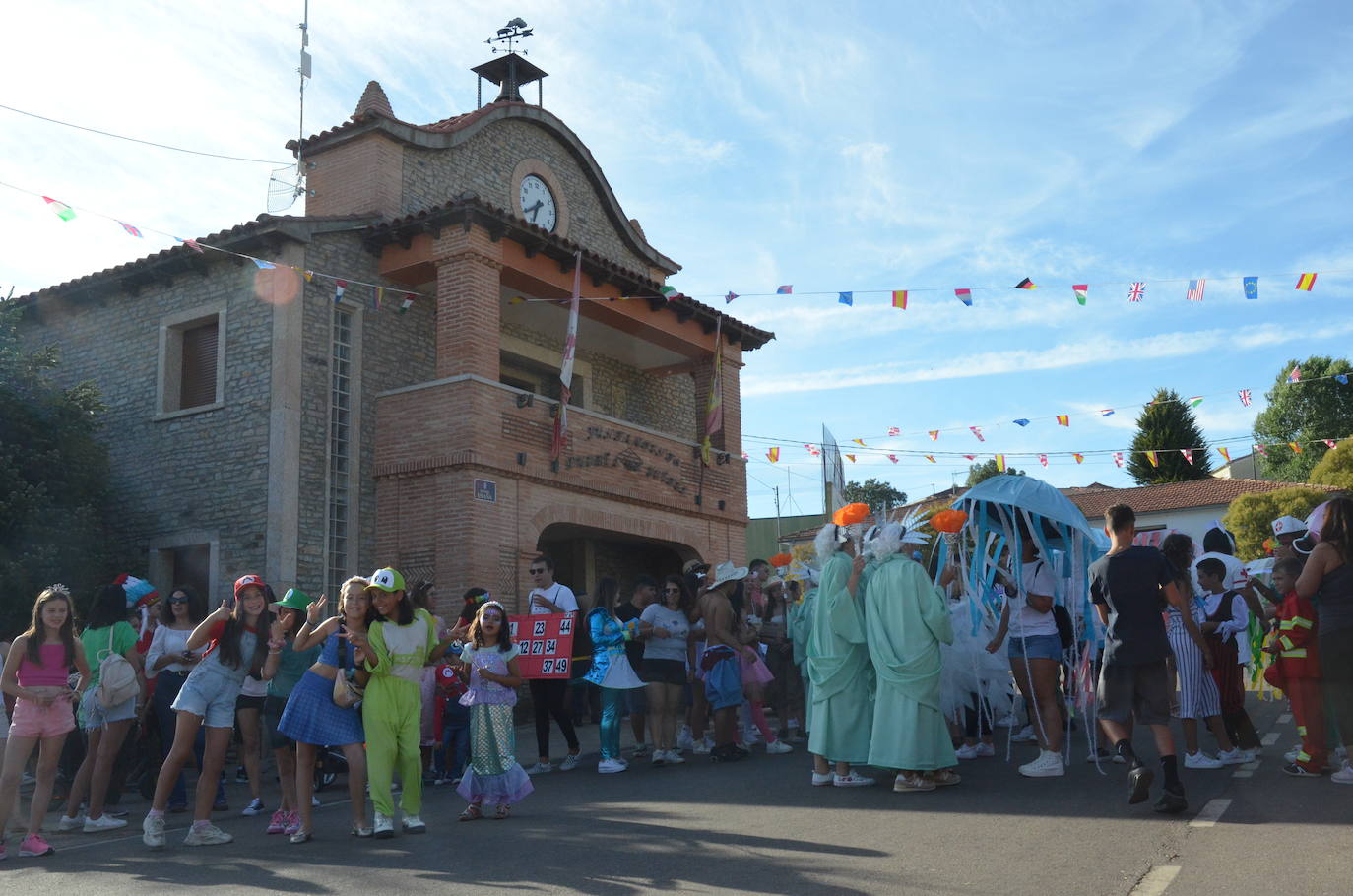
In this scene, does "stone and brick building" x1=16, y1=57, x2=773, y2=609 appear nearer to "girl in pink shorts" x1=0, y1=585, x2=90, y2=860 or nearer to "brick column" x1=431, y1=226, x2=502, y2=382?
"brick column" x1=431, y1=226, x2=502, y2=382

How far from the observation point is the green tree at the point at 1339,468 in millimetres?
33500

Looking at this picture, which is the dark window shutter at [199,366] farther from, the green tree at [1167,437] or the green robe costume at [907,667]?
the green tree at [1167,437]

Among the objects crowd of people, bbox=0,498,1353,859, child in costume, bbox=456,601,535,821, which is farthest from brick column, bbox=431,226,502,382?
child in costume, bbox=456,601,535,821

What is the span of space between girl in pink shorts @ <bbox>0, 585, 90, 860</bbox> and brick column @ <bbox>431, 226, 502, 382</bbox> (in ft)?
27.5

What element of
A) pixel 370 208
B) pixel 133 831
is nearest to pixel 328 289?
pixel 370 208

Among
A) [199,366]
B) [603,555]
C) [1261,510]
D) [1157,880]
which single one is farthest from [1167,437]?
[1157,880]

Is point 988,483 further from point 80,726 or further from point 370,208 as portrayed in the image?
point 370,208

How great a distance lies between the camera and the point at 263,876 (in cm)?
628

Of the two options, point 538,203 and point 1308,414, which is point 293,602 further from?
point 1308,414

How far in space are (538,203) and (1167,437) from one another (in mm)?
37803

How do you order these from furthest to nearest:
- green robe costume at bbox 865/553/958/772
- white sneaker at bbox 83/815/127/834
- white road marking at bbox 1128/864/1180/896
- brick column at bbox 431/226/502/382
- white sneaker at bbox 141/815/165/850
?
brick column at bbox 431/226/502/382
white sneaker at bbox 83/815/127/834
green robe costume at bbox 865/553/958/772
white sneaker at bbox 141/815/165/850
white road marking at bbox 1128/864/1180/896

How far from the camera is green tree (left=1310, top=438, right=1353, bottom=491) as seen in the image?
110 ft

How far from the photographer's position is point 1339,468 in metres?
33.8

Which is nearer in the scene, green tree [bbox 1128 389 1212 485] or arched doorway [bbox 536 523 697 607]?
arched doorway [bbox 536 523 697 607]
